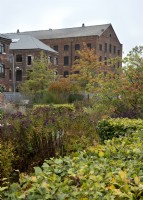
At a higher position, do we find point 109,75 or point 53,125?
point 109,75

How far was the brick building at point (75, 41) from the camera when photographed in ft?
205

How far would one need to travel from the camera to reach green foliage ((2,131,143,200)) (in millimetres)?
2787

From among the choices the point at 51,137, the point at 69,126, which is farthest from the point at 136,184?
the point at 69,126

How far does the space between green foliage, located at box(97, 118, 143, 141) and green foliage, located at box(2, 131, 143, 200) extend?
4.56m

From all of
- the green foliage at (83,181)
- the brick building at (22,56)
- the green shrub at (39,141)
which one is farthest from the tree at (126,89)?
the brick building at (22,56)

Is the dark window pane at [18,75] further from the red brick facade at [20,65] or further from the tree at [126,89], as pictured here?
the tree at [126,89]

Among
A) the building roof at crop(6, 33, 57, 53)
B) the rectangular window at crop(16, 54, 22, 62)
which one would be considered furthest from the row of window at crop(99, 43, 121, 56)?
the rectangular window at crop(16, 54, 22, 62)

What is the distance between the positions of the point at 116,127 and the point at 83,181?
6.05 m

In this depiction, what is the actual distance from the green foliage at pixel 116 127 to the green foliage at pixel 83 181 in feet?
15.0

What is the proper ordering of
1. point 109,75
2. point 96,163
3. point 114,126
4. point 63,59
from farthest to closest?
point 63,59 → point 109,75 → point 114,126 → point 96,163

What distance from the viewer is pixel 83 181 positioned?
3129mm

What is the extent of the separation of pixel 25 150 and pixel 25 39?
5290cm

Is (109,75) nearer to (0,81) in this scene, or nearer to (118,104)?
(118,104)

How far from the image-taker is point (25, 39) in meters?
58.9
